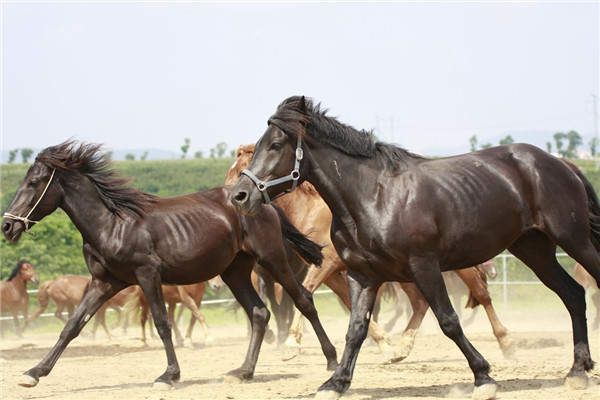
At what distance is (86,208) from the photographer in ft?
26.2

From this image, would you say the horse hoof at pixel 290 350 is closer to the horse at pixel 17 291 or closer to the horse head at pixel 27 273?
the horse at pixel 17 291

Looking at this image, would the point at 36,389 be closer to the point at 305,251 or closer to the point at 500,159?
the point at 305,251

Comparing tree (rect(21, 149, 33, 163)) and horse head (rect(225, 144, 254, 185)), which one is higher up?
horse head (rect(225, 144, 254, 185))

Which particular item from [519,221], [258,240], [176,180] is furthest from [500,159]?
[176,180]

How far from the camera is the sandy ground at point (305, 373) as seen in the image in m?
6.93

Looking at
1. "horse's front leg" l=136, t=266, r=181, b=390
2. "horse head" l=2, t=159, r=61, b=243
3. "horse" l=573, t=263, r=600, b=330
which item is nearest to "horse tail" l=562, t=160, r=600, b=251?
"horse's front leg" l=136, t=266, r=181, b=390

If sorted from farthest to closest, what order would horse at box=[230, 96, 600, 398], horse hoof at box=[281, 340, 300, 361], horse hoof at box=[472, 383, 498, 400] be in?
horse hoof at box=[281, 340, 300, 361], horse at box=[230, 96, 600, 398], horse hoof at box=[472, 383, 498, 400]

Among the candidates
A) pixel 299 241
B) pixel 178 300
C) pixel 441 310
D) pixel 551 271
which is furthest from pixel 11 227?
pixel 178 300

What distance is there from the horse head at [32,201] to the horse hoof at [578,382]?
4.85m

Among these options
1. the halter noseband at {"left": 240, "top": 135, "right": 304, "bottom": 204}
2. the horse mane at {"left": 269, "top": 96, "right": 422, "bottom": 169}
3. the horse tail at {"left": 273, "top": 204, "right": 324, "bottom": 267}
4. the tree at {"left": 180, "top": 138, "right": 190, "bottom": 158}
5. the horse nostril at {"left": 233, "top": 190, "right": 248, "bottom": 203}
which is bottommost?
the tree at {"left": 180, "top": 138, "right": 190, "bottom": 158}

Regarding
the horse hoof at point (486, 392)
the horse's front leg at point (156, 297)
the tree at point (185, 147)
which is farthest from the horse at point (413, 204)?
the tree at point (185, 147)

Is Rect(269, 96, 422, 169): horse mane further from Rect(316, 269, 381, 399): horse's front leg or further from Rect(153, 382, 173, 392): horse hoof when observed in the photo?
Rect(153, 382, 173, 392): horse hoof

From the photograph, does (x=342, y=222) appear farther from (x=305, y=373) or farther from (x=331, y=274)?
(x=331, y=274)

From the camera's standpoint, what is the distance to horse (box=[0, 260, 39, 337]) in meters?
19.0
